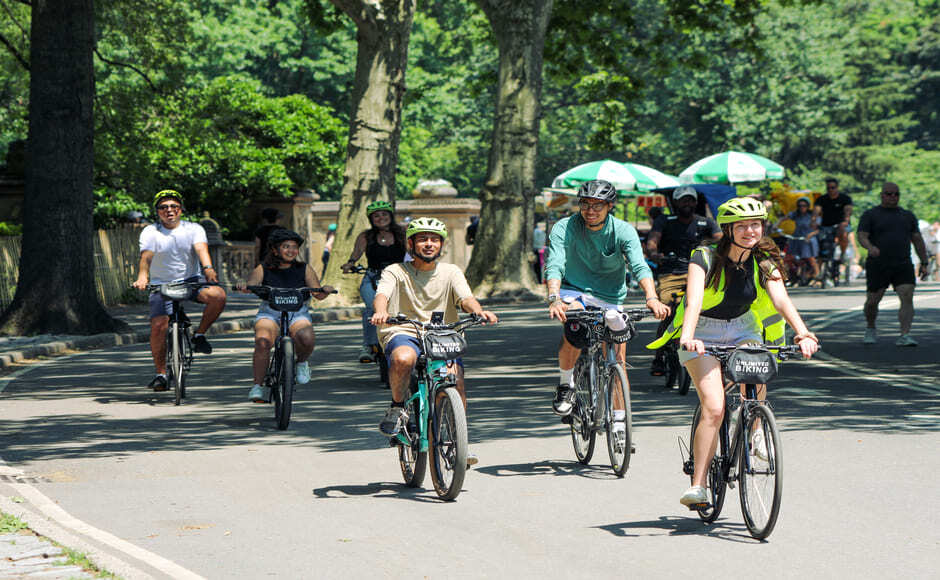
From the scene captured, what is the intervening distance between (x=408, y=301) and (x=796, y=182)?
57229 mm

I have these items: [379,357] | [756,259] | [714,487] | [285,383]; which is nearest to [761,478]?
[714,487]

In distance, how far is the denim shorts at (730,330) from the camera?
23.3 ft

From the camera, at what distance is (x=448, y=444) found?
307 inches

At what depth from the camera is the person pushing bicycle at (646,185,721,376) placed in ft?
44.5

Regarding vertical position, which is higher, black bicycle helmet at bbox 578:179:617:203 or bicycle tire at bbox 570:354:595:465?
black bicycle helmet at bbox 578:179:617:203

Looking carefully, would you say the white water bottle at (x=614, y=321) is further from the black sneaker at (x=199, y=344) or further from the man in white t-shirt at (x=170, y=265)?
the black sneaker at (x=199, y=344)

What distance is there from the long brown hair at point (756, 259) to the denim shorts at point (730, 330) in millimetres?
175

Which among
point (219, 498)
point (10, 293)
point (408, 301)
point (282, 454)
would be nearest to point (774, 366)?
point (408, 301)

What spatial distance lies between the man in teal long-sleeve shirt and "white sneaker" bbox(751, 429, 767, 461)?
2478mm

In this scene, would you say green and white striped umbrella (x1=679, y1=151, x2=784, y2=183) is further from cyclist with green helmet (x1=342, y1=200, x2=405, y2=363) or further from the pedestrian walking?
cyclist with green helmet (x1=342, y1=200, x2=405, y2=363)

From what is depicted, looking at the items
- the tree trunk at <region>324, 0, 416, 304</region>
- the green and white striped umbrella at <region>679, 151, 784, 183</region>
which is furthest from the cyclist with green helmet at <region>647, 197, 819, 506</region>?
the green and white striped umbrella at <region>679, 151, 784, 183</region>

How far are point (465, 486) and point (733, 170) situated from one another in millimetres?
26514

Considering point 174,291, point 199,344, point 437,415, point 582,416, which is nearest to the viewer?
point 437,415

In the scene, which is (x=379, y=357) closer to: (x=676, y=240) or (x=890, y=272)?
(x=676, y=240)
